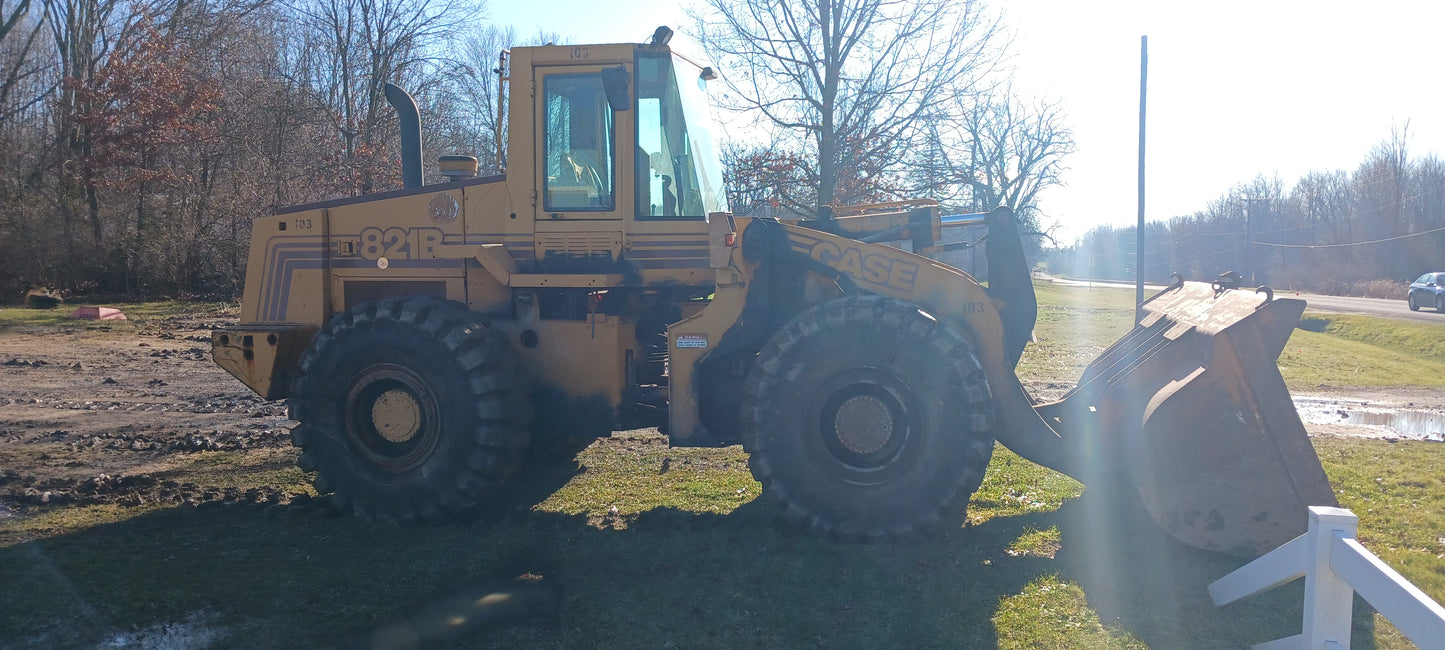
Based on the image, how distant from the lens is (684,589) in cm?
518

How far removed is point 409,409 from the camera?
6.57 metres

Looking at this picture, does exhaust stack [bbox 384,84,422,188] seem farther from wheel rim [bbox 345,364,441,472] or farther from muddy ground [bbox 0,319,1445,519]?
muddy ground [bbox 0,319,1445,519]

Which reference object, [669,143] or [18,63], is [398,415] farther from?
[18,63]

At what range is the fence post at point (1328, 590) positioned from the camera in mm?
3789

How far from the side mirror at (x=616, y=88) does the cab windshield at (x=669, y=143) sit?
0.25 metres

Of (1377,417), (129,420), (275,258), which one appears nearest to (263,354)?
(275,258)

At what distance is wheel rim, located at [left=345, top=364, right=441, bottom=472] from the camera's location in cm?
650

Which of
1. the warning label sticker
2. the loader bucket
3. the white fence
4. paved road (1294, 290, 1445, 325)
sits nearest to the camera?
the white fence

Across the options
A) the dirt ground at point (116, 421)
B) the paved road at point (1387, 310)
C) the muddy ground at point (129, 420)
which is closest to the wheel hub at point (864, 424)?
the muddy ground at point (129, 420)

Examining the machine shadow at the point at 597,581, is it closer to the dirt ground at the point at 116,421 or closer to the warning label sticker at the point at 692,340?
the dirt ground at the point at 116,421

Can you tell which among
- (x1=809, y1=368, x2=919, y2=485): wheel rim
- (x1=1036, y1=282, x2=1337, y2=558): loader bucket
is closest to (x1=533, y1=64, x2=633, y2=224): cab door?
(x1=809, y1=368, x2=919, y2=485): wheel rim

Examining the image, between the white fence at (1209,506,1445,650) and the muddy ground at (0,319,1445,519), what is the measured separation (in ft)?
21.0

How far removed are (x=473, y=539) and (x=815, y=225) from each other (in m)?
3.33

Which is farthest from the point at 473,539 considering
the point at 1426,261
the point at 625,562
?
the point at 1426,261
